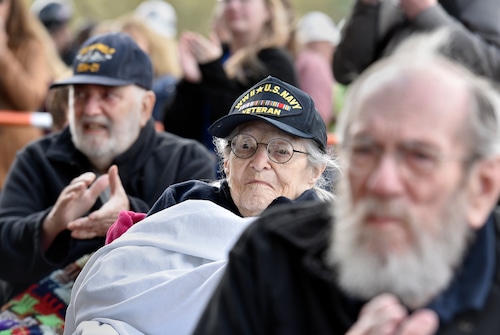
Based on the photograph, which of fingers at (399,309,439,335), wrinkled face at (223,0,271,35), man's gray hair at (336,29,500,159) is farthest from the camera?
wrinkled face at (223,0,271,35)

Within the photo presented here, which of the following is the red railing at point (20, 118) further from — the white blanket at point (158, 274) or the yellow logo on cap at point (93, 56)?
the white blanket at point (158, 274)

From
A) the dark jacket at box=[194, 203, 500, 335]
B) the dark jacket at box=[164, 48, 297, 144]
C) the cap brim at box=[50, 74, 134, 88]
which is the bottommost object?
the dark jacket at box=[164, 48, 297, 144]

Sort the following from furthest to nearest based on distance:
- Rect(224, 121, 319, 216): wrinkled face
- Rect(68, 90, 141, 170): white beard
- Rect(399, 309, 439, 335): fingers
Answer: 1. Rect(68, 90, 141, 170): white beard
2. Rect(224, 121, 319, 216): wrinkled face
3. Rect(399, 309, 439, 335): fingers

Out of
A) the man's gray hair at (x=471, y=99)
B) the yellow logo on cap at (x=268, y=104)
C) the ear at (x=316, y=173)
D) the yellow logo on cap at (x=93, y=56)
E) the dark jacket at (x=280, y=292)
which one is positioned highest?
the man's gray hair at (x=471, y=99)

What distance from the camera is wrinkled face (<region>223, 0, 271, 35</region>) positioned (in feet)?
22.2

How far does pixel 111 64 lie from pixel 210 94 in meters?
1.23

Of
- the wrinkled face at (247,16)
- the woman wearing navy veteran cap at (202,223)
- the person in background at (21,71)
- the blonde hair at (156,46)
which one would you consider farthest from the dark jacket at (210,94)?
the woman wearing navy veteran cap at (202,223)

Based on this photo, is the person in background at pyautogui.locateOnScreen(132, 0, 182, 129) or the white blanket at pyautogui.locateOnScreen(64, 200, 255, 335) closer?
the white blanket at pyautogui.locateOnScreen(64, 200, 255, 335)

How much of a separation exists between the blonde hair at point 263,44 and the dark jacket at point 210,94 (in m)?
0.04

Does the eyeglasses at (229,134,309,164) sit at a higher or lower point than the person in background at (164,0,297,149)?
higher

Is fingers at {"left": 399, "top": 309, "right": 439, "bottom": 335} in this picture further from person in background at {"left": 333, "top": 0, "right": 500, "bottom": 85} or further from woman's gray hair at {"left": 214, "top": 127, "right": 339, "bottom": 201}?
person in background at {"left": 333, "top": 0, "right": 500, "bottom": 85}

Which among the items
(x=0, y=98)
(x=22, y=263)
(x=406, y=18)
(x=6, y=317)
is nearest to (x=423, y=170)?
(x=6, y=317)

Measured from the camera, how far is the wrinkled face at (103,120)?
17.1ft

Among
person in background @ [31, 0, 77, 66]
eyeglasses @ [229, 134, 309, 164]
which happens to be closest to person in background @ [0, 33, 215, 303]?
eyeglasses @ [229, 134, 309, 164]
